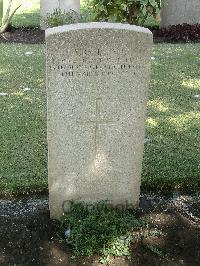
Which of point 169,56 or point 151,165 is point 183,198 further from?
point 169,56

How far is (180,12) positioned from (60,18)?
2.85 meters

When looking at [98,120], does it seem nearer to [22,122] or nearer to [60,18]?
[22,122]

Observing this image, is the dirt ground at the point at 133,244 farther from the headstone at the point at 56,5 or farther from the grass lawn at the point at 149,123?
the headstone at the point at 56,5

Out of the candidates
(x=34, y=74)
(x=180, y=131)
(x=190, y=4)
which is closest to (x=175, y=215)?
(x=180, y=131)

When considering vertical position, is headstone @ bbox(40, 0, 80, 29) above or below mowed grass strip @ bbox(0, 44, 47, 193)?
above

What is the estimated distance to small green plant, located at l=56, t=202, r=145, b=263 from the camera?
3.63m

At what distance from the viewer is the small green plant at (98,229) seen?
363cm

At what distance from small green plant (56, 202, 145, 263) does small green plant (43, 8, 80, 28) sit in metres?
7.31

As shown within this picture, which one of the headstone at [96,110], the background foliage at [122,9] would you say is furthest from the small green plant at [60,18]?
the headstone at [96,110]

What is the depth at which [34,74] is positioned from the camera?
776 centimetres

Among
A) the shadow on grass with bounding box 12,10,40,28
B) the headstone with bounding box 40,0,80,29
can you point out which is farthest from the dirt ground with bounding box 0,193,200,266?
the shadow on grass with bounding box 12,10,40,28

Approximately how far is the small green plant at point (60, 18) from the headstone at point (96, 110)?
727 centimetres

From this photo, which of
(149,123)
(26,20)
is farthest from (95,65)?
(26,20)

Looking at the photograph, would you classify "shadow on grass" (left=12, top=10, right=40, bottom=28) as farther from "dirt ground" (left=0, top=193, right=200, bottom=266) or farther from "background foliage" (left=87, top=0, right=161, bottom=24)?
"dirt ground" (left=0, top=193, right=200, bottom=266)
